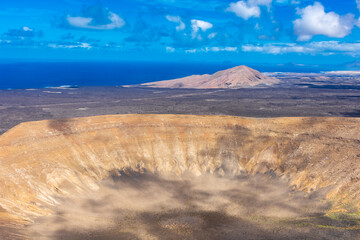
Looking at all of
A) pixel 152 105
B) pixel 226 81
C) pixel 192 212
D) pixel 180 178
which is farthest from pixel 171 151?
pixel 226 81

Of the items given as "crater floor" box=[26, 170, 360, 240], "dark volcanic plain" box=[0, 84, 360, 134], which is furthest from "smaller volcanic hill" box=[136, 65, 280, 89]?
"crater floor" box=[26, 170, 360, 240]

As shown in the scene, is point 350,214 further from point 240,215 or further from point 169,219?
point 169,219

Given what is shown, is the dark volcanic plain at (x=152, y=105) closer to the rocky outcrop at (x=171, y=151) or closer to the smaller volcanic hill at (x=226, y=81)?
the smaller volcanic hill at (x=226, y=81)

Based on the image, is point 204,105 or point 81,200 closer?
point 81,200

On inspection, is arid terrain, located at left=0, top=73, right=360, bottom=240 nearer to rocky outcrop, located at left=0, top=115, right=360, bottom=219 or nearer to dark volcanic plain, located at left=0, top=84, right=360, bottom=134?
rocky outcrop, located at left=0, top=115, right=360, bottom=219

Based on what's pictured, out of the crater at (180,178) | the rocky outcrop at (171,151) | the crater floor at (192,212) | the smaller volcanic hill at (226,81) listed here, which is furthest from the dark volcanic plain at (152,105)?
the crater floor at (192,212)

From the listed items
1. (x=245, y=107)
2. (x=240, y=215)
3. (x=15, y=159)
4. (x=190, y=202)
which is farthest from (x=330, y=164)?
(x=245, y=107)
